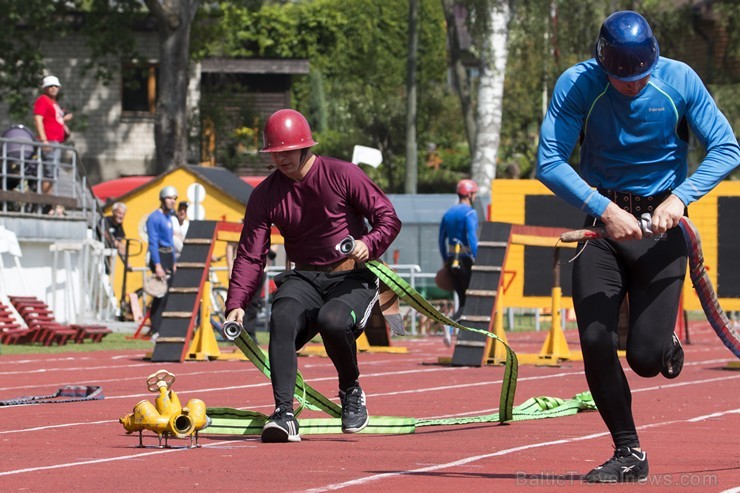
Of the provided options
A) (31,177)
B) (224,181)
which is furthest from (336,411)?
(224,181)

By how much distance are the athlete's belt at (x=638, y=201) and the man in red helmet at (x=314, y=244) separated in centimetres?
237

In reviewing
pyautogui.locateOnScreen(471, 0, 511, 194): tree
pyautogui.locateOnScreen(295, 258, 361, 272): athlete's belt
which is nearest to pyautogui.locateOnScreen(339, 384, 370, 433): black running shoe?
pyautogui.locateOnScreen(295, 258, 361, 272): athlete's belt

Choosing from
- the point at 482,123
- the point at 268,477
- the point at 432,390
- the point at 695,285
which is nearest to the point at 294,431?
the point at 268,477

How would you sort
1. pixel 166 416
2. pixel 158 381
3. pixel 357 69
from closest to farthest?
pixel 166 416 → pixel 158 381 → pixel 357 69

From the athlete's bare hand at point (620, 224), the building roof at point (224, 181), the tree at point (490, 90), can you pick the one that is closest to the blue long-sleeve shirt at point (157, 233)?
the building roof at point (224, 181)

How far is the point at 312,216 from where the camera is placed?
10.2m

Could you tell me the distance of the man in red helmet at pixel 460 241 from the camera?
21859 millimetres

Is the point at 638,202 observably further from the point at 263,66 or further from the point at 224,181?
the point at 263,66

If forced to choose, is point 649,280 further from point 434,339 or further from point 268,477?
point 434,339

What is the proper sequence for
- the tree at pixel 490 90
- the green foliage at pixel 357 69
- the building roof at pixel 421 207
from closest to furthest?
the building roof at pixel 421 207, the tree at pixel 490 90, the green foliage at pixel 357 69

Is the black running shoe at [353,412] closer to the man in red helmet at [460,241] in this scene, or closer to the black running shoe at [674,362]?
the black running shoe at [674,362]

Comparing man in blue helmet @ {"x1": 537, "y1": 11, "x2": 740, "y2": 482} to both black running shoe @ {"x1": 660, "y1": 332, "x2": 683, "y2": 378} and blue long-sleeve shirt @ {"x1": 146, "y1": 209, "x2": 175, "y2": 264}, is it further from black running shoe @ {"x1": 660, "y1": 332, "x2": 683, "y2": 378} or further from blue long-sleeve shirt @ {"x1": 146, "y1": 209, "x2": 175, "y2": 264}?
blue long-sleeve shirt @ {"x1": 146, "y1": 209, "x2": 175, "y2": 264}

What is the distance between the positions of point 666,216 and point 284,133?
3080 millimetres

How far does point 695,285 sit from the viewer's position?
27.2 ft
